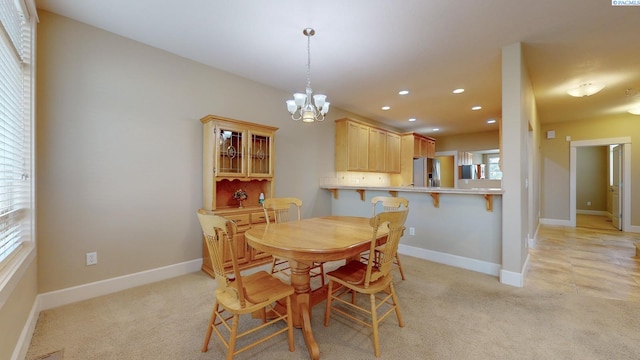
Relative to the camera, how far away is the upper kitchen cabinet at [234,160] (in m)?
3.09

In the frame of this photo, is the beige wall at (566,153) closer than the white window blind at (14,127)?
No

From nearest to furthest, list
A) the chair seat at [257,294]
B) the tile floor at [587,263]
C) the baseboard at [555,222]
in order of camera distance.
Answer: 1. the chair seat at [257,294]
2. the tile floor at [587,263]
3. the baseboard at [555,222]

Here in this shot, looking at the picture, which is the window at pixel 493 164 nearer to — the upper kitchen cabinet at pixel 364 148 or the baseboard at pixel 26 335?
the upper kitchen cabinet at pixel 364 148

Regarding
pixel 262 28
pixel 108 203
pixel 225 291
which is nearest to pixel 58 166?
pixel 108 203

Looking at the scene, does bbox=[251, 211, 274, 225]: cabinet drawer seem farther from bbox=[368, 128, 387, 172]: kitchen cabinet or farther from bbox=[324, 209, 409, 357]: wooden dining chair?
bbox=[368, 128, 387, 172]: kitchen cabinet

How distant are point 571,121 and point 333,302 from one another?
738 centimetres

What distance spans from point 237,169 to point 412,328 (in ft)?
8.25

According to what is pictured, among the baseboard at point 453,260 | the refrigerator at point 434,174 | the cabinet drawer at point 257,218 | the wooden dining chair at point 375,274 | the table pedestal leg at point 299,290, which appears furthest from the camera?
the refrigerator at point 434,174

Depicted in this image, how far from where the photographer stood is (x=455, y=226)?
138 inches

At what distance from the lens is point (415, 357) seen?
5.57ft

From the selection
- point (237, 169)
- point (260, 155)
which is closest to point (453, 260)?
point (260, 155)

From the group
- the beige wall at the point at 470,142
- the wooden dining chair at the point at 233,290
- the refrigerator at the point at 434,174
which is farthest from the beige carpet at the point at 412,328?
the beige wall at the point at 470,142

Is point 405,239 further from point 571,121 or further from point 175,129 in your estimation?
point 571,121

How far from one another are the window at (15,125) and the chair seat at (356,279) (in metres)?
2.06
